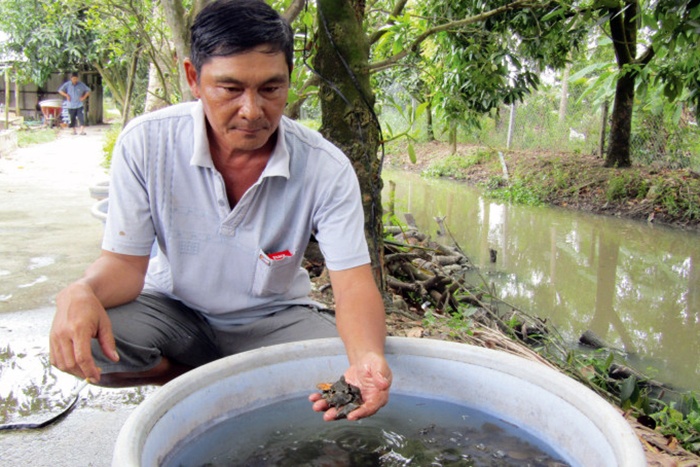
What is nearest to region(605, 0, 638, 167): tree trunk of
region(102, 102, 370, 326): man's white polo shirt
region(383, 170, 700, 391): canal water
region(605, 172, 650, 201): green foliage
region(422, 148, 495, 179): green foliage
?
region(605, 172, 650, 201): green foliage

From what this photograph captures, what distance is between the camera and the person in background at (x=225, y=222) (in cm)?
155

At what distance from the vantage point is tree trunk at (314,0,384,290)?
2.72 metres

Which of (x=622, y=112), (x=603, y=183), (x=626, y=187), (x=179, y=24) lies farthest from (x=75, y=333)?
(x=622, y=112)

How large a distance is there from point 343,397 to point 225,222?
0.61 m

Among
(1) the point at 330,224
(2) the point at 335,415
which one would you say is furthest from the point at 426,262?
(2) the point at 335,415

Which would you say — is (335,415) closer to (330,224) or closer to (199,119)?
(330,224)

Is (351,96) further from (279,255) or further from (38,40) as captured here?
(38,40)

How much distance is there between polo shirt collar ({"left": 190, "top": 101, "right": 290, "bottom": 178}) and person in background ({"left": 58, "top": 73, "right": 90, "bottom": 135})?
13240 millimetres

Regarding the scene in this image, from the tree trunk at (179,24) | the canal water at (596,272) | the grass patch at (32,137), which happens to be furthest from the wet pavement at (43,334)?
the grass patch at (32,137)

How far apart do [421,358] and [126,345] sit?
0.78 metres

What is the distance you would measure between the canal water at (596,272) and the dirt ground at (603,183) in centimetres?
29

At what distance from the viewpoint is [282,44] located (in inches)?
62.1

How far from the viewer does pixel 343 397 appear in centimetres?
139

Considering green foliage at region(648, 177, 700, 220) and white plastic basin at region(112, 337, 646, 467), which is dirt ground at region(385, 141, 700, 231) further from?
white plastic basin at region(112, 337, 646, 467)
